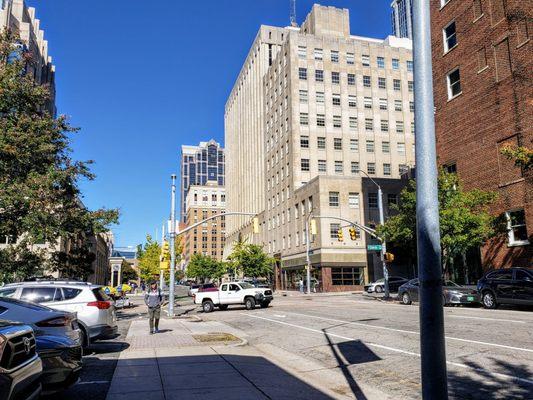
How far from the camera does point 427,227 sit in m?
3.54

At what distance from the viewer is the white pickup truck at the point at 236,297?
28.6 meters

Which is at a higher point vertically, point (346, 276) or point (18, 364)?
point (346, 276)

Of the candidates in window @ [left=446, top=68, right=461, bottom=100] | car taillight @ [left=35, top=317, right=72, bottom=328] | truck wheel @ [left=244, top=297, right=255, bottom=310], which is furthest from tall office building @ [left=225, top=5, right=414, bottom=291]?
car taillight @ [left=35, top=317, right=72, bottom=328]

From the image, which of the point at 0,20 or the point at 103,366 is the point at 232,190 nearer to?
A: the point at 0,20

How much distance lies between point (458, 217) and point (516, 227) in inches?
153

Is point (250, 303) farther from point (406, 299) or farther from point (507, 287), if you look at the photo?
point (507, 287)

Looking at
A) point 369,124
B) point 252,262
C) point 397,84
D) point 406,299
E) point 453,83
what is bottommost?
point 406,299

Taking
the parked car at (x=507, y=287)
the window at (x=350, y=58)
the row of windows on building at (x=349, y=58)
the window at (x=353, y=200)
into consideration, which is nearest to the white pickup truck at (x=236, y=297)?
the parked car at (x=507, y=287)

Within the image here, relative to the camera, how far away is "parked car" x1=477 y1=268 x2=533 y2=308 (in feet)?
64.4

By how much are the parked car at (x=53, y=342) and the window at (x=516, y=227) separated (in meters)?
25.7

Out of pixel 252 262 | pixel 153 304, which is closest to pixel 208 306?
pixel 153 304

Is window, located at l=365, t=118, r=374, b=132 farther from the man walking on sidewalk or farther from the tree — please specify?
the man walking on sidewalk

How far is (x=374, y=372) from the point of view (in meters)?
9.11

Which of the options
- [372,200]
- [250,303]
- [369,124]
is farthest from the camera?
[369,124]
